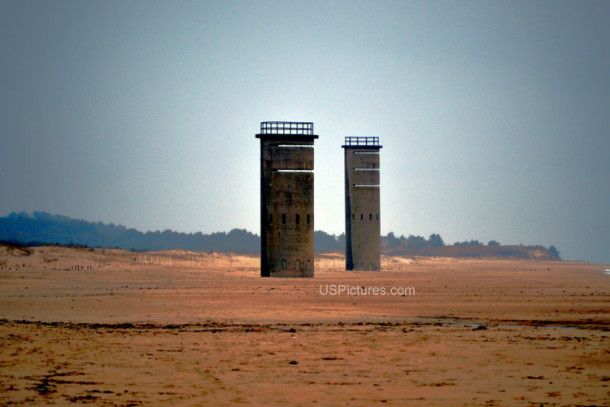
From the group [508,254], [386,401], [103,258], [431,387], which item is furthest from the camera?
[508,254]

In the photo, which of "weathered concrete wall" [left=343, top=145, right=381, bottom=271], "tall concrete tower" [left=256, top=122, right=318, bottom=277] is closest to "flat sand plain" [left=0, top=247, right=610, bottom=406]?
"tall concrete tower" [left=256, top=122, right=318, bottom=277]

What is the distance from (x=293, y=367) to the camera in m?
14.5

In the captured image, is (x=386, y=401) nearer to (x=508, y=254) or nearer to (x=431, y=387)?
(x=431, y=387)

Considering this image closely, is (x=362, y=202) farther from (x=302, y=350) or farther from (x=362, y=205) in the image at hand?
(x=302, y=350)

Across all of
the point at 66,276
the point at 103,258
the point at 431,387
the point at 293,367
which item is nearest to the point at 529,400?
the point at 431,387

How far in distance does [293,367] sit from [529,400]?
15.4 feet

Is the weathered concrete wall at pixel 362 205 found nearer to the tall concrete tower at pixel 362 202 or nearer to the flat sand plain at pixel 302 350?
the tall concrete tower at pixel 362 202

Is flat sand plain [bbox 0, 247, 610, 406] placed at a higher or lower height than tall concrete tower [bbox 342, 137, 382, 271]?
lower

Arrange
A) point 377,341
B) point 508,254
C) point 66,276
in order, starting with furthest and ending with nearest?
point 508,254
point 66,276
point 377,341

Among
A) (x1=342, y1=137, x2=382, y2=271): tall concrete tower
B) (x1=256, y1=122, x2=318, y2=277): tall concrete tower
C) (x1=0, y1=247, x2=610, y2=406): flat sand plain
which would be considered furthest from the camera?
(x1=342, y1=137, x2=382, y2=271): tall concrete tower

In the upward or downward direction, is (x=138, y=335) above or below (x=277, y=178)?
below

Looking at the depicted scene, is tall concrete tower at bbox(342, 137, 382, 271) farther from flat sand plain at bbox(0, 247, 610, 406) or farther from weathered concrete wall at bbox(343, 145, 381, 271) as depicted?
flat sand plain at bbox(0, 247, 610, 406)

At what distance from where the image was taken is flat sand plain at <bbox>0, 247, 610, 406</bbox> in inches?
474

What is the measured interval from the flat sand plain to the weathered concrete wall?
30486 mm
